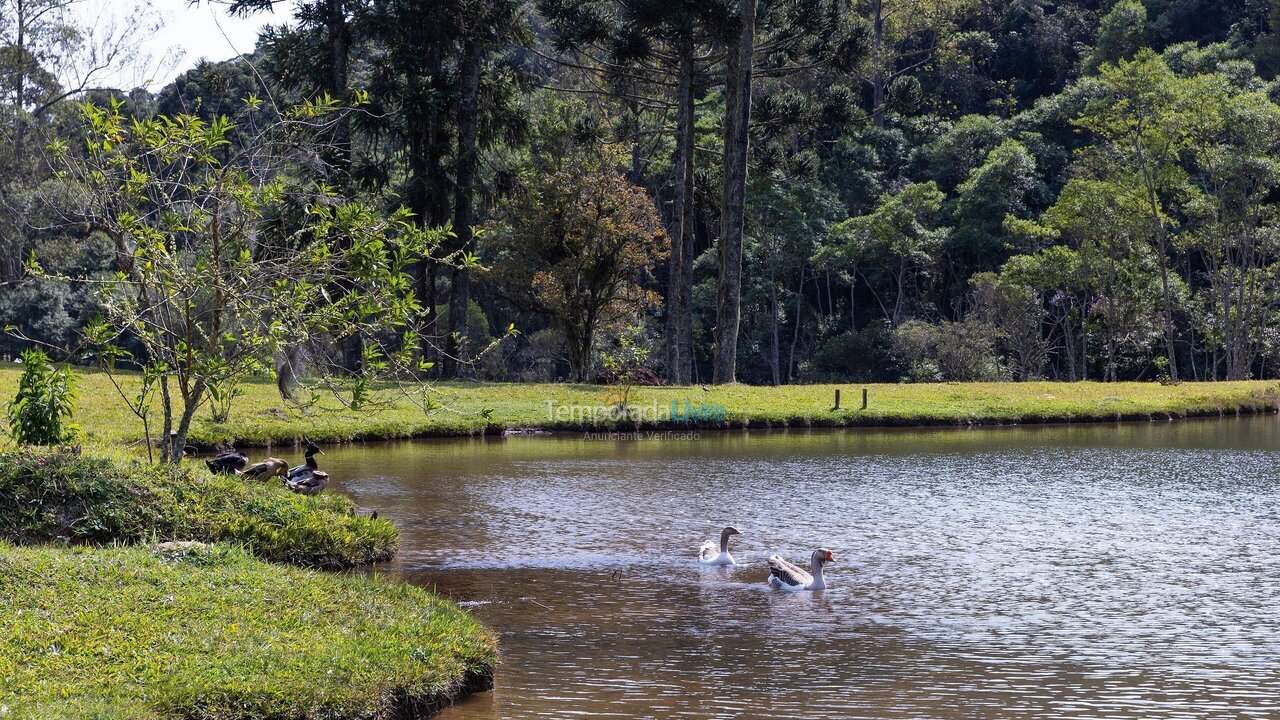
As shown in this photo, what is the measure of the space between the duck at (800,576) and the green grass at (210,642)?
3.77 meters

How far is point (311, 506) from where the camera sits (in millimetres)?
13844

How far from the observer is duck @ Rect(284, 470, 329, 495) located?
15578 mm

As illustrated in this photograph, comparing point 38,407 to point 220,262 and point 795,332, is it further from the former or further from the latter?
point 795,332

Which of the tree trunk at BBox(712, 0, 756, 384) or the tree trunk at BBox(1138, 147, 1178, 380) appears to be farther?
the tree trunk at BBox(1138, 147, 1178, 380)

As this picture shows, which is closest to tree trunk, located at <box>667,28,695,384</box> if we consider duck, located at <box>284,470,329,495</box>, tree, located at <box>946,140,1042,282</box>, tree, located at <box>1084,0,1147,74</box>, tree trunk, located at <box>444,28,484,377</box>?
tree trunk, located at <box>444,28,484,377</box>

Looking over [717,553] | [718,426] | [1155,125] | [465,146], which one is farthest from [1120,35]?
[717,553]

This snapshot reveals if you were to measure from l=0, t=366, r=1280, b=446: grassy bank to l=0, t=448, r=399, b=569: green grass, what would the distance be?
809 centimetres

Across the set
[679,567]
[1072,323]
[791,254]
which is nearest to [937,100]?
[791,254]

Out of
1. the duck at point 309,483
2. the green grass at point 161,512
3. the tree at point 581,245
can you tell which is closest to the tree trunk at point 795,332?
the tree at point 581,245

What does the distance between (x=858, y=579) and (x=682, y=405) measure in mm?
18664

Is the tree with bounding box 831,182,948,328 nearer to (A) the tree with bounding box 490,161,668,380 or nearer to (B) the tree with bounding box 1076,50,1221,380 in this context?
(B) the tree with bounding box 1076,50,1221,380

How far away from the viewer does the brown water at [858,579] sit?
9.16 meters

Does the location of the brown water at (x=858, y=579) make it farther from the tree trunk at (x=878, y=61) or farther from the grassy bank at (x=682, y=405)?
the tree trunk at (x=878, y=61)

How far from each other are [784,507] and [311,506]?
7167mm
